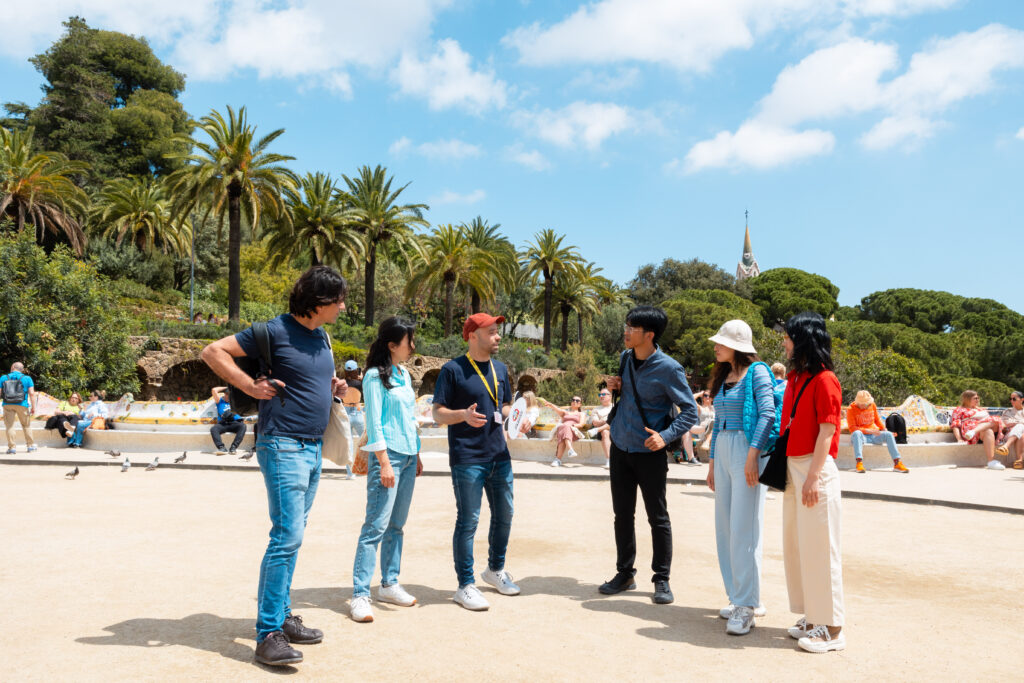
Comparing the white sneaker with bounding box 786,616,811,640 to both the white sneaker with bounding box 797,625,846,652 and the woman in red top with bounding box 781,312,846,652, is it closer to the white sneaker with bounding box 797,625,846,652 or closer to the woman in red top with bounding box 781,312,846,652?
the woman in red top with bounding box 781,312,846,652

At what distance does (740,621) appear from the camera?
4.20 meters

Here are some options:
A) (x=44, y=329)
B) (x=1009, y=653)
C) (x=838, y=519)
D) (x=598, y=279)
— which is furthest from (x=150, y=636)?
(x=598, y=279)

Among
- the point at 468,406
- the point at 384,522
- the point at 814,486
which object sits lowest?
the point at 384,522

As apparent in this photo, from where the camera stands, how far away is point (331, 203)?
39.5m

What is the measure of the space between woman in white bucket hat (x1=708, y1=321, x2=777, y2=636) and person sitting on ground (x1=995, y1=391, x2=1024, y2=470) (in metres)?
11.1

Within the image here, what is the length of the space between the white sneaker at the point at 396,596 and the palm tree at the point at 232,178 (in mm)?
29910

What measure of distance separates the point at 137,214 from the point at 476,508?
4503 centimetres

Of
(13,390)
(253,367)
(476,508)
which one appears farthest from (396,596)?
(13,390)

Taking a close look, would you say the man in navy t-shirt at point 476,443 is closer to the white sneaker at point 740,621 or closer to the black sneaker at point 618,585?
the black sneaker at point 618,585

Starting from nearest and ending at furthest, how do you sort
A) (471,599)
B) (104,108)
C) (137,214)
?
(471,599)
(137,214)
(104,108)

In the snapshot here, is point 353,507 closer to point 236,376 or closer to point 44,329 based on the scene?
point 236,376

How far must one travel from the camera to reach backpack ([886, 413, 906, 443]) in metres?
14.3

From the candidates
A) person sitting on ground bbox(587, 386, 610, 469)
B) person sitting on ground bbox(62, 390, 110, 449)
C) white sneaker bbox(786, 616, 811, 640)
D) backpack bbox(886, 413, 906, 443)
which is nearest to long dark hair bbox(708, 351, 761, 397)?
white sneaker bbox(786, 616, 811, 640)

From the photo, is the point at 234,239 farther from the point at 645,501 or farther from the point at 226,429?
the point at 645,501
